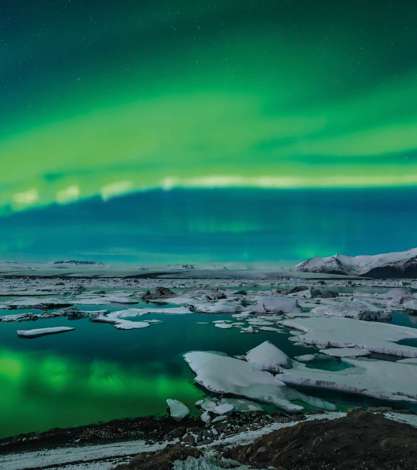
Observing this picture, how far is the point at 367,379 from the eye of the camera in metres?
8.19

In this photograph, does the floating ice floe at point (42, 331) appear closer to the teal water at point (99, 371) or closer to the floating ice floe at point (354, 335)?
the teal water at point (99, 371)

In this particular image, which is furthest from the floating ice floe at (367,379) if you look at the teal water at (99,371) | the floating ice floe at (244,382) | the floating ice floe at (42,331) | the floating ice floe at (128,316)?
the floating ice floe at (42,331)

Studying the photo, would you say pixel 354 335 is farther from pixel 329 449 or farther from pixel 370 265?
pixel 370 265

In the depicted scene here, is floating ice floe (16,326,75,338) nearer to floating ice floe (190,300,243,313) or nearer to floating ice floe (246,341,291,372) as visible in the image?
floating ice floe (190,300,243,313)

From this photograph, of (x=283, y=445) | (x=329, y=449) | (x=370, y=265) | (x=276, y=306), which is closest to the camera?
(x=329, y=449)

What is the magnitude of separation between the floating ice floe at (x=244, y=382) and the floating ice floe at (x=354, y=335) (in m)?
4.19

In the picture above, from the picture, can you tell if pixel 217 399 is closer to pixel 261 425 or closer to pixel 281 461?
pixel 261 425

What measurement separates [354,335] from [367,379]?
4.89 metres

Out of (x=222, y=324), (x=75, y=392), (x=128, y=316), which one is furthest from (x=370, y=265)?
(x=75, y=392)

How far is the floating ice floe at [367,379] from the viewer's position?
7.43 meters

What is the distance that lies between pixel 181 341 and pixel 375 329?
7664mm

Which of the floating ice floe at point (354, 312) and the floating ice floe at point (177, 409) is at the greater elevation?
the floating ice floe at point (354, 312)

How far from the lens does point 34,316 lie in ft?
59.2

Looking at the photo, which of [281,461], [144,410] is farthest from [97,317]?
[281,461]
